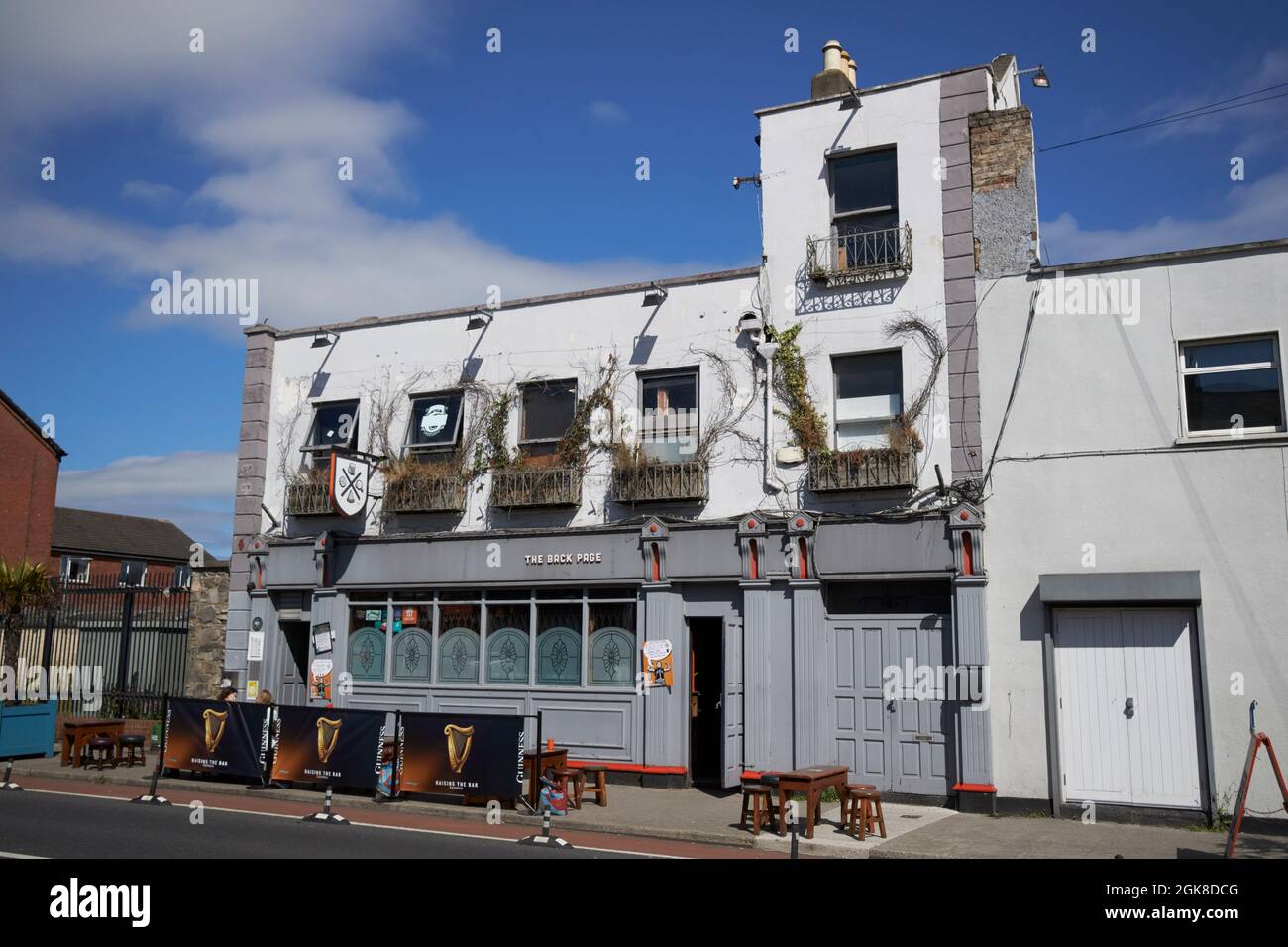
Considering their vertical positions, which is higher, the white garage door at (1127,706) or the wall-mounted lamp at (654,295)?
the wall-mounted lamp at (654,295)

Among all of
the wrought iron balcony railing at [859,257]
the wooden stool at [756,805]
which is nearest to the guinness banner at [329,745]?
the wooden stool at [756,805]

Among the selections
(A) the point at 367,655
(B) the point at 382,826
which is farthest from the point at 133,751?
(B) the point at 382,826

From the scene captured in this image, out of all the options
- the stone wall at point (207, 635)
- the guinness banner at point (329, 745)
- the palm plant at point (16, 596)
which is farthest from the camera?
the palm plant at point (16, 596)

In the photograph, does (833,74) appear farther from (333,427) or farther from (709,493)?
(333,427)

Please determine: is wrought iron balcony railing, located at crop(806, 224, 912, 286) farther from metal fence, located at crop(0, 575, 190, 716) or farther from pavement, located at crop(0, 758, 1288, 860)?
metal fence, located at crop(0, 575, 190, 716)

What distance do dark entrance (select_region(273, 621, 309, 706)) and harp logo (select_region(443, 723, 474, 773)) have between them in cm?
678

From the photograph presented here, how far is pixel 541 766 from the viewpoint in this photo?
14.3 m

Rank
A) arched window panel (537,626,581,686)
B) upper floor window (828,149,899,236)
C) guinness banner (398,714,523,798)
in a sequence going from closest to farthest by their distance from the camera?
guinness banner (398,714,523,798)
upper floor window (828,149,899,236)
arched window panel (537,626,581,686)

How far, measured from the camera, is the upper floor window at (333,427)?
20.3 metres

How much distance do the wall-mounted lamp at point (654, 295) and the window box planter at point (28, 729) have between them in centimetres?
1242

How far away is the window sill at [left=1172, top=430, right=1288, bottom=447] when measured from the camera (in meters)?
13.6

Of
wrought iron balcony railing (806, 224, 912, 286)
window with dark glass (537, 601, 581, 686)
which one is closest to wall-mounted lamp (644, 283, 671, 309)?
wrought iron balcony railing (806, 224, 912, 286)

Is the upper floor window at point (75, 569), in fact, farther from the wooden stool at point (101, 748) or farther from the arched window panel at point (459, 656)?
the arched window panel at point (459, 656)
